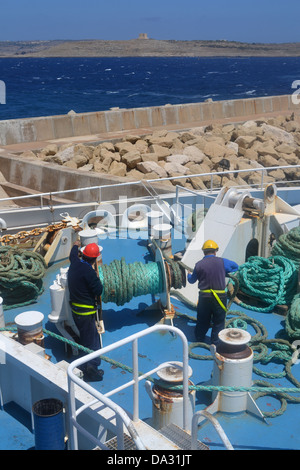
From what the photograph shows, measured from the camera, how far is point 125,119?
71.8 feet

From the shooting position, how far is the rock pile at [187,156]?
49.0 ft

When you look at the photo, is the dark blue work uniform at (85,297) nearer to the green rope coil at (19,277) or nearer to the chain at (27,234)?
the green rope coil at (19,277)

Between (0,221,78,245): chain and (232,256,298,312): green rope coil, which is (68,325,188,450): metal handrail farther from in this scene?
(0,221,78,245): chain

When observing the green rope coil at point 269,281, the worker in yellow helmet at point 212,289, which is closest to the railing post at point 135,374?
the worker in yellow helmet at point 212,289

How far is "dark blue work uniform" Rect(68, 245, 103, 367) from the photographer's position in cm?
504

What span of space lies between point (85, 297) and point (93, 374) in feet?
2.46

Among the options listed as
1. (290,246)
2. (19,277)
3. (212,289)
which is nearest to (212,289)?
(212,289)

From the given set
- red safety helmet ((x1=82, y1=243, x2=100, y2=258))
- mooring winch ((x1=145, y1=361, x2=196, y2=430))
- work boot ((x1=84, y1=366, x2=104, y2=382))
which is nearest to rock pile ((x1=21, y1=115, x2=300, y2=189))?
red safety helmet ((x1=82, y1=243, x2=100, y2=258))

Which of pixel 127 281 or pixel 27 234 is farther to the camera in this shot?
pixel 27 234

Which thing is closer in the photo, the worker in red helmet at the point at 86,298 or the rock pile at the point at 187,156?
the worker in red helmet at the point at 86,298

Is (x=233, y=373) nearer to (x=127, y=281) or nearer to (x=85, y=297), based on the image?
(x=85, y=297)
